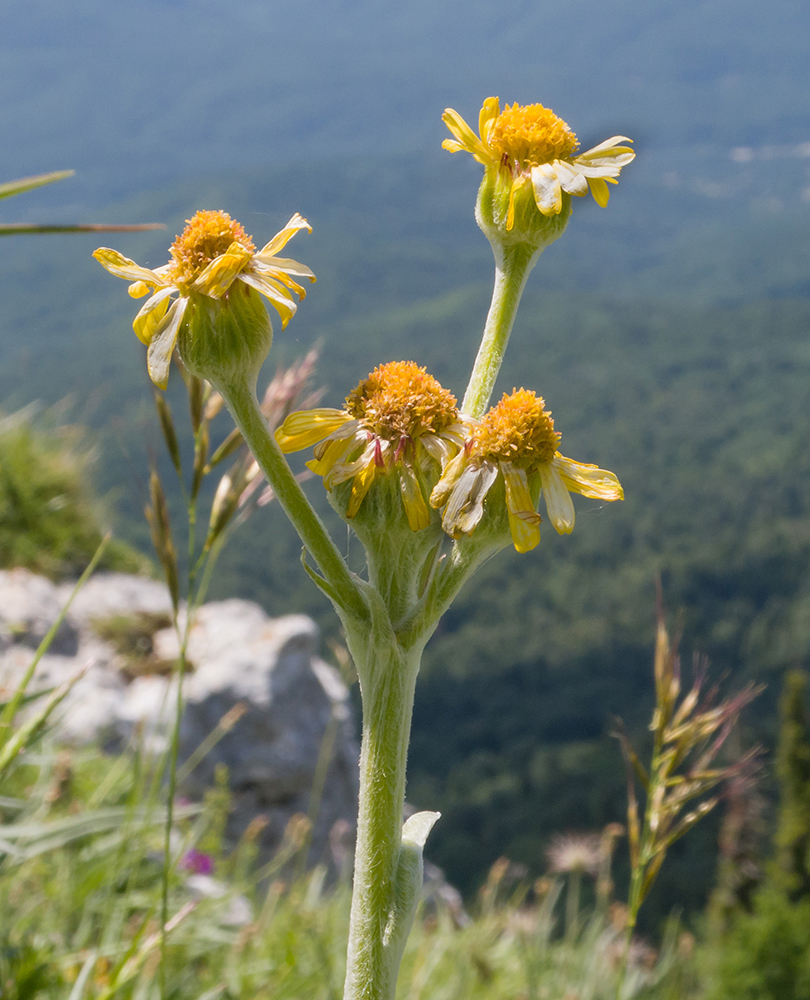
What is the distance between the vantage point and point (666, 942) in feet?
14.1

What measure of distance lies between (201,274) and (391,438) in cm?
31

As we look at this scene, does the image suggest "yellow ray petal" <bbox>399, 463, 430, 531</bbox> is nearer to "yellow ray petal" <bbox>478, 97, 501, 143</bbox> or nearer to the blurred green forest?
"yellow ray petal" <bbox>478, 97, 501, 143</bbox>

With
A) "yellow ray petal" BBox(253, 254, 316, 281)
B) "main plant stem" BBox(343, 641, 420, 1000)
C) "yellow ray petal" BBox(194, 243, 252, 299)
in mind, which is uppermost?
"yellow ray petal" BBox(253, 254, 316, 281)

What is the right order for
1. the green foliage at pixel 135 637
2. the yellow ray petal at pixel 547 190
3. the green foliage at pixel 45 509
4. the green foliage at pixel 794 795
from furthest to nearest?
the green foliage at pixel 794 795, the green foliage at pixel 45 509, the green foliage at pixel 135 637, the yellow ray petal at pixel 547 190

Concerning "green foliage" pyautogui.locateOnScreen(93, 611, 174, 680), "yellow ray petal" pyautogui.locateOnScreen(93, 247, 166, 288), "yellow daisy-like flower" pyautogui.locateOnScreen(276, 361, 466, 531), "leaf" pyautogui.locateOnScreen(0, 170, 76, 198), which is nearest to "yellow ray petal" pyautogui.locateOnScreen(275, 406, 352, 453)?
"yellow daisy-like flower" pyautogui.locateOnScreen(276, 361, 466, 531)

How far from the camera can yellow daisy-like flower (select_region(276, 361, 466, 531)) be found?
1034mm

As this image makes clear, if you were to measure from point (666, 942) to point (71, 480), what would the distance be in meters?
6.85

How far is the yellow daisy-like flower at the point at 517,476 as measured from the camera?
3.24 feet

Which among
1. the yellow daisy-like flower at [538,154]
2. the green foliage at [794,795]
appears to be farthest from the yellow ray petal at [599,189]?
the green foliage at [794,795]

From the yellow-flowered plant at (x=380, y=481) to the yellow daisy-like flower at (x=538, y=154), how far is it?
6cm

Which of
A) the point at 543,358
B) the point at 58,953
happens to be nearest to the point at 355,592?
the point at 58,953

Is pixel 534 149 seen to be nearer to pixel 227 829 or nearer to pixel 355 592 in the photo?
pixel 355 592

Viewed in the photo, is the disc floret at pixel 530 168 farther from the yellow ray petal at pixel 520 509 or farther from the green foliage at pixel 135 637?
the green foliage at pixel 135 637

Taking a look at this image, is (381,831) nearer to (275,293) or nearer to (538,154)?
(275,293)
